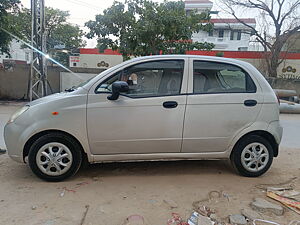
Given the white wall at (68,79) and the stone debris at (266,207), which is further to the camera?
the white wall at (68,79)

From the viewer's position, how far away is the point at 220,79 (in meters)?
3.49

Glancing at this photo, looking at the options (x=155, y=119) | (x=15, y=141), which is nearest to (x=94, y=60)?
(x=15, y=141)

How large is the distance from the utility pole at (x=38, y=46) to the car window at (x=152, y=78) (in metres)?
7.42

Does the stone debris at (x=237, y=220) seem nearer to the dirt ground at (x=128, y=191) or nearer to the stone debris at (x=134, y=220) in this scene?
the dirt ground at (x=128, y=191)

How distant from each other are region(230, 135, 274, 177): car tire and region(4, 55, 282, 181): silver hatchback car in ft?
0.05

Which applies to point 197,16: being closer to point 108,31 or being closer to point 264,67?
point 108,31

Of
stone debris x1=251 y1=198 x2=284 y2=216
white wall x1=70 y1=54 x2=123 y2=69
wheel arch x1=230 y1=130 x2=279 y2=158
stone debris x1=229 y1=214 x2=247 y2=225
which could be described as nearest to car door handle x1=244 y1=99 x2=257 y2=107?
wheel arch x1=230 y1=130 x2=279 y2=158

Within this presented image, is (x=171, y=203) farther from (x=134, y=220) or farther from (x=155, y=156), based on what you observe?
(x=155, y=156)

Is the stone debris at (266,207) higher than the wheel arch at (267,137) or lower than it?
lower

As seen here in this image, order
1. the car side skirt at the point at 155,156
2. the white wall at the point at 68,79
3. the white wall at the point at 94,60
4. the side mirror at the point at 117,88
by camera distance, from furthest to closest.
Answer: the white wall at the point at 94,60 < the white wall at the point at 68,79 < the car side skirt at the point at 155,156 < the side mirror at the point at 117,88

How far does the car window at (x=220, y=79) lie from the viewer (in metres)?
3.38

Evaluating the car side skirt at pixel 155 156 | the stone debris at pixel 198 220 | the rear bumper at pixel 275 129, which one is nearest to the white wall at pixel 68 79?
the car side skirt at pixel 155 156

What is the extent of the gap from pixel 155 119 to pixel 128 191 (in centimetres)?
99

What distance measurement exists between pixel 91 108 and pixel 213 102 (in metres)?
1.66
